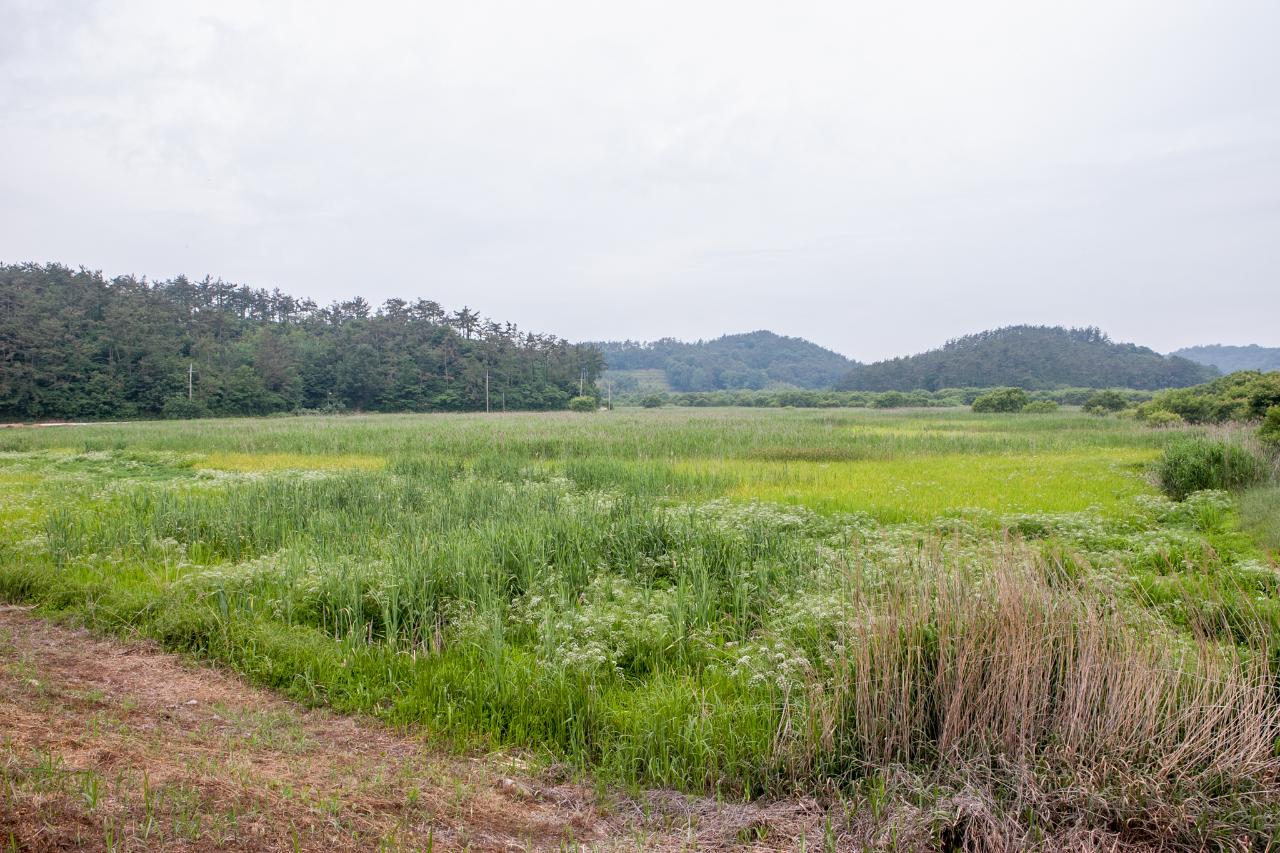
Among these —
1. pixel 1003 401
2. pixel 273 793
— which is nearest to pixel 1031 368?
pixel 1003 401

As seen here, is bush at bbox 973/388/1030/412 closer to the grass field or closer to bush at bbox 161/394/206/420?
the grass field

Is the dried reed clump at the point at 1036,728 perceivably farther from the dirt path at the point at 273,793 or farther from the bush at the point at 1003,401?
the bush at the point at 1003,401

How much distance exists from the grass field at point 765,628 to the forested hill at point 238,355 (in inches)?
1869

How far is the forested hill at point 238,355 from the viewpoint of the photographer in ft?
159

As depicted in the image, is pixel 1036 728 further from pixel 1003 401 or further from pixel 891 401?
pixel 891 401

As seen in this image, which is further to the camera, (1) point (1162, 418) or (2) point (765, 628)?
(1) point (1162, 418)

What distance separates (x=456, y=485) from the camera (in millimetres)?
12000

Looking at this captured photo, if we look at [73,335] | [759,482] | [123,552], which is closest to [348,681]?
[123,552]

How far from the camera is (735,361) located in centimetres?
16750

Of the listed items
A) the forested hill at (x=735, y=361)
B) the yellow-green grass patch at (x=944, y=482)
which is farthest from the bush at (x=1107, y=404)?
the forested hill at (x=735, y=361)

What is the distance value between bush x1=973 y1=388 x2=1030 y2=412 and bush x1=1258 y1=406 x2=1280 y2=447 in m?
40.9

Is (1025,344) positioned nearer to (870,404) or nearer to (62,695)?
(870,404)

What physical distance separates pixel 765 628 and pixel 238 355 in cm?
6842

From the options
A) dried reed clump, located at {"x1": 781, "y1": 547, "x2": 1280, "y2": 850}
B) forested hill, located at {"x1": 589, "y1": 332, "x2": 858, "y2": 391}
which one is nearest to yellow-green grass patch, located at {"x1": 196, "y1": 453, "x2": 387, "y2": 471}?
dried reed clump, located at {"x1": 781, "y1": 547, "x2": 1280, "y2": 850}
